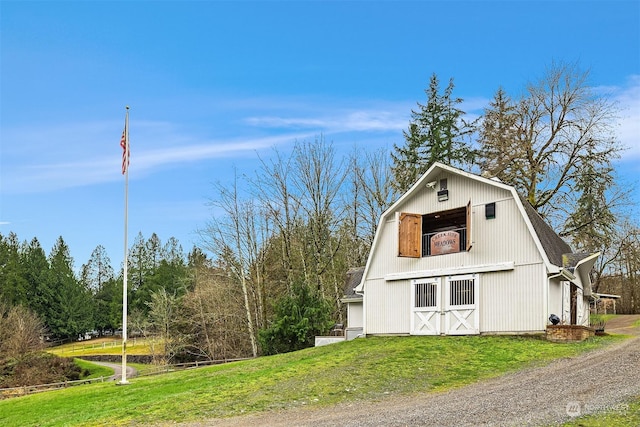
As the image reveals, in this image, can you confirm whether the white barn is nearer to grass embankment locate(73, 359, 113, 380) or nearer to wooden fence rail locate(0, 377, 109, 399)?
wooden fence rail locate(0, 377, 109, 399)

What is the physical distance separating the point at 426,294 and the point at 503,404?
10909mm

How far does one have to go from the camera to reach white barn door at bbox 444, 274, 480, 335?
67.5 feet

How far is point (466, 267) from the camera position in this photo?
68.9ft

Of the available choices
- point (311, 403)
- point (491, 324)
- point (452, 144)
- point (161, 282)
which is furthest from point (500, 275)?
point (161, 282)

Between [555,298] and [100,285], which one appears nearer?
[555,298]

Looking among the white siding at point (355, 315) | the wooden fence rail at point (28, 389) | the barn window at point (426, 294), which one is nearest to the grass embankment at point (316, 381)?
the barn window at point (426, 294)

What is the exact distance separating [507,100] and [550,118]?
4050mm

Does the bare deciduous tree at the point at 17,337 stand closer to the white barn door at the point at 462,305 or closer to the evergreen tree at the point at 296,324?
the evergreen tree at the point at 296,324

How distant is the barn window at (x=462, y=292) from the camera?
68.3 ft

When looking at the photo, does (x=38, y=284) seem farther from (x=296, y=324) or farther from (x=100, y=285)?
(x=296, y=324)

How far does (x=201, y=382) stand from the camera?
1798 centimetres

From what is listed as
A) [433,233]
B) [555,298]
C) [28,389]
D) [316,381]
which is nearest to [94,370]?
[28,389]

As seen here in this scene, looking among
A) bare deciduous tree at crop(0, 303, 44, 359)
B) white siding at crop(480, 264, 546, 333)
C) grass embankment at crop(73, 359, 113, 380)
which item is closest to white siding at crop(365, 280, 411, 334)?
white siding at crop(480, 264, 546, 333)

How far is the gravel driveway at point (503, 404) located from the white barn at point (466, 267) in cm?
521
